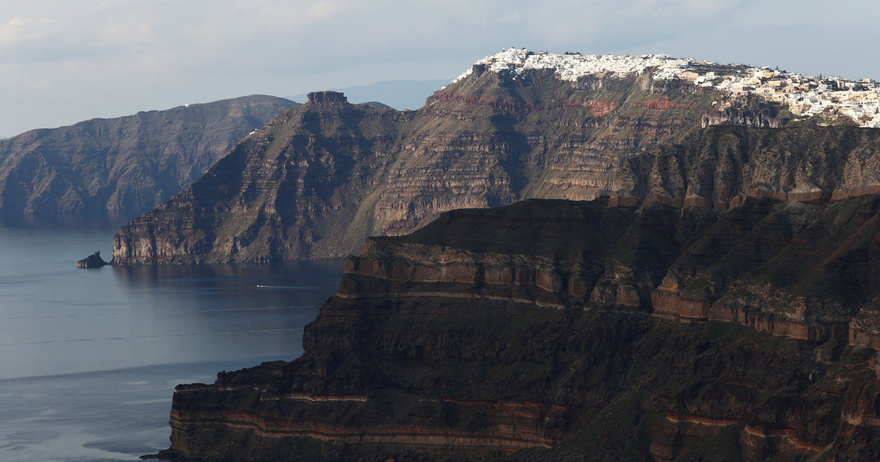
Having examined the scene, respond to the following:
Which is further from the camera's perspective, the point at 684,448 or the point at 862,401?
the point at 684,448

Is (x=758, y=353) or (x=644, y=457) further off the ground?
(x=758, y=353)

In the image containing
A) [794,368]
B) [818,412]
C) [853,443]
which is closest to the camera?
[853,443]

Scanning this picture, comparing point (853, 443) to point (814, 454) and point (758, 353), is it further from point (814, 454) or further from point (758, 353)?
point (758, 353)

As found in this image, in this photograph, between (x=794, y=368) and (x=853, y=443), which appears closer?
(x=853, y=443)

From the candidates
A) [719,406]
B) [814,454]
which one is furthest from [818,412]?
[719,406]

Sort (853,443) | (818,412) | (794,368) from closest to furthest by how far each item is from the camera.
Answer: (853,443), (818,412), (794,368)

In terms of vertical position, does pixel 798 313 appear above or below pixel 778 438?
above

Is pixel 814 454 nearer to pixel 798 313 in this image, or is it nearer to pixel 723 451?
pixel 723 451
